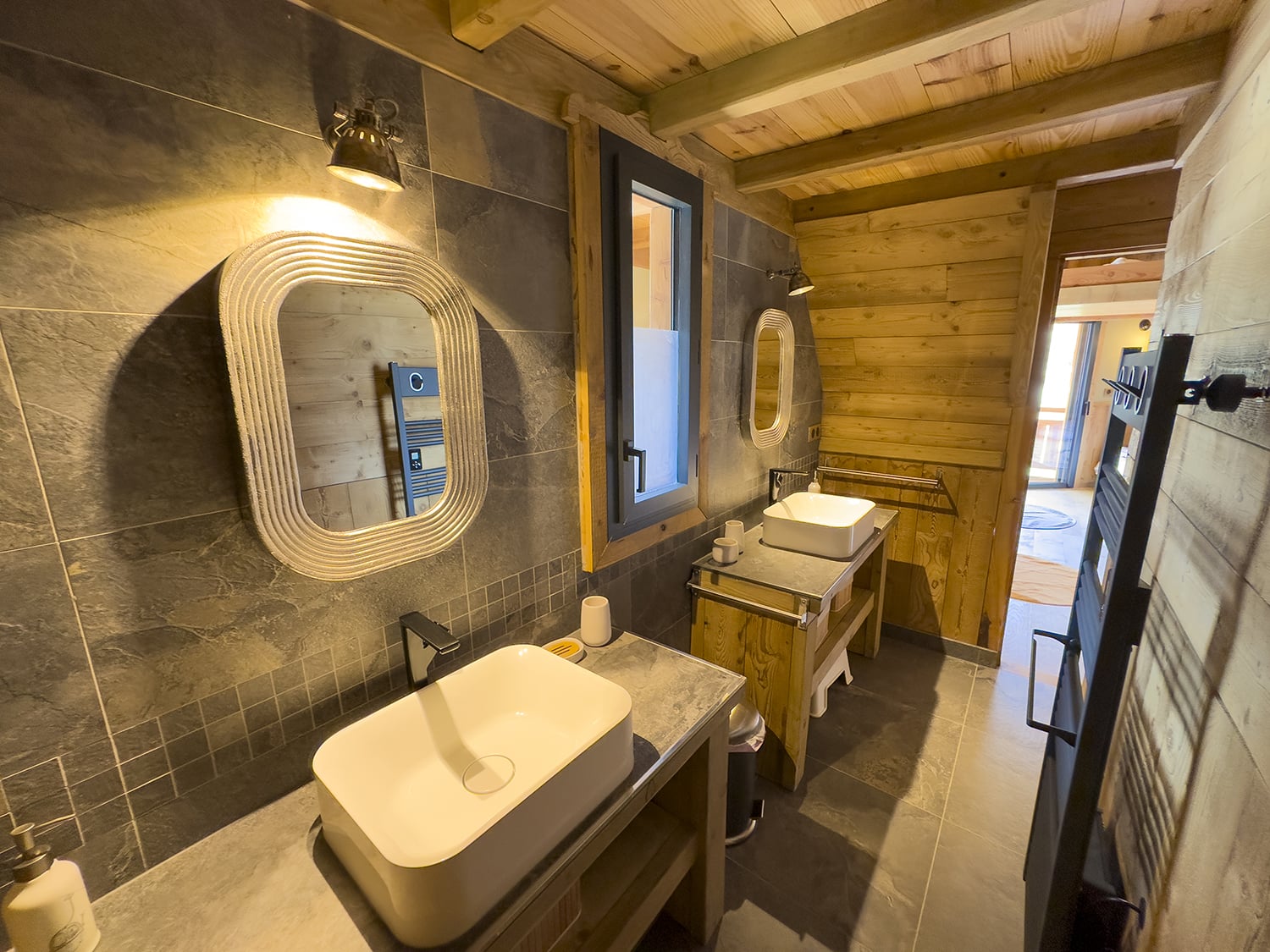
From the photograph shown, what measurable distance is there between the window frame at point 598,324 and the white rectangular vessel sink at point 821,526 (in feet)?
1.63

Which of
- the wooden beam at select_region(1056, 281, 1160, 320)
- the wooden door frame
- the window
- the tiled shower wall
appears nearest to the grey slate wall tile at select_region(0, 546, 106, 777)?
the tiled shower wall

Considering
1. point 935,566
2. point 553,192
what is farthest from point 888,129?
point 935,566

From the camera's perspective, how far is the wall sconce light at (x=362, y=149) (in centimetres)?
85

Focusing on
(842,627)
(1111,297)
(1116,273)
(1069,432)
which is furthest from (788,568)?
(1069,432)

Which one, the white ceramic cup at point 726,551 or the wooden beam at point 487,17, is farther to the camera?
the white ceramic cup at point 726,551

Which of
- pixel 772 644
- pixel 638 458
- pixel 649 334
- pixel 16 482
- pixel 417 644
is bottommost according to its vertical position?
pixel 772 644

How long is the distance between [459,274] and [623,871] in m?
1.43

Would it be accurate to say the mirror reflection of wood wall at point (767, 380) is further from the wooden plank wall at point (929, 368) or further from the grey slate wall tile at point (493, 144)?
the grey slate wall tile at point (493, 144)

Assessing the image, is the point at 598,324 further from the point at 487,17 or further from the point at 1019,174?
the point at 1019,174

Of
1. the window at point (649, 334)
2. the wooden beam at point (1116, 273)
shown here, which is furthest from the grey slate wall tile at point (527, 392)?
the wooden beam at point (1116, 273)

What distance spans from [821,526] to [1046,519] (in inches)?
186

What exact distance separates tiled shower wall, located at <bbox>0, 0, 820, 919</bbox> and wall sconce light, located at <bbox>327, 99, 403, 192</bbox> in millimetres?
35

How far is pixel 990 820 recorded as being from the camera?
70.0 inches

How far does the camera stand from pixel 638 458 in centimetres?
170
